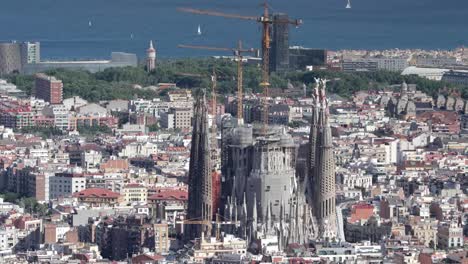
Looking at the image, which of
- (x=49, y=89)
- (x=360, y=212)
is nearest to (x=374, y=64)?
(x=49, y=89)

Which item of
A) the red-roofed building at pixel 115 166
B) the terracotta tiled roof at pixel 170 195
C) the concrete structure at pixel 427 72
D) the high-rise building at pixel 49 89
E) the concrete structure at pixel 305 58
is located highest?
the concrete structure at pixel 305 58

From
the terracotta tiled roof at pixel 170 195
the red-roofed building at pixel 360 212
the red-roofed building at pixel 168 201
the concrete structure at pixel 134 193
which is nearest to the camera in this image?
the red-roofed building at pixel 360 212

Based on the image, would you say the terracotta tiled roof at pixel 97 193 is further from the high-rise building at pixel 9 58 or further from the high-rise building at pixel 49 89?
the high-rise building at pixel 9 58

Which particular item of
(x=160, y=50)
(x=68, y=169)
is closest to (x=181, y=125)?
Result: (x=68, y=169)

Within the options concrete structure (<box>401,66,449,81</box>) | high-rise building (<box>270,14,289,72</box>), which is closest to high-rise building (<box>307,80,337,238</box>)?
high-rise building (<box>270,14,289,72</box>)

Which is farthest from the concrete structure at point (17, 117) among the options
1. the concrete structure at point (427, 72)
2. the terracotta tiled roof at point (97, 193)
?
the concrete structure at point (427, 72)

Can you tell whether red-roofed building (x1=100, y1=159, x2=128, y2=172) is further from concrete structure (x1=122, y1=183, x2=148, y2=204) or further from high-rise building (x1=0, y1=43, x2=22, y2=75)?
high-rise building (x1=0, y1=43, x2=22, y2=75)

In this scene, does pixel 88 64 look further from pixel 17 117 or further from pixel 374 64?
pixel 17 117

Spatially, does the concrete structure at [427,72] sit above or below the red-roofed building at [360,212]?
above
